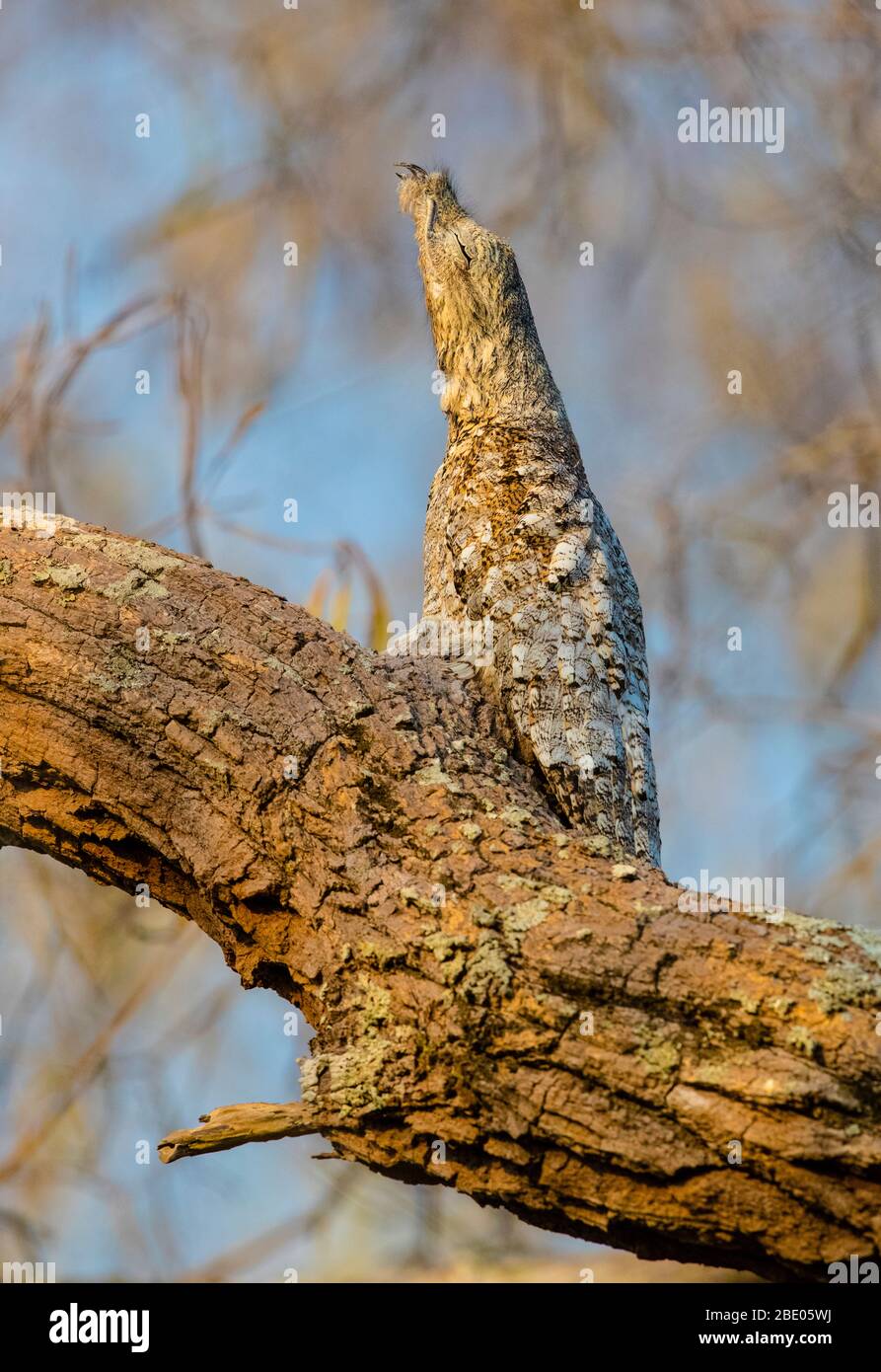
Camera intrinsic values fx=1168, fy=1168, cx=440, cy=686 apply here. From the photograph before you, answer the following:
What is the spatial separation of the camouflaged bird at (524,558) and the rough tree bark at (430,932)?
0.38 metres

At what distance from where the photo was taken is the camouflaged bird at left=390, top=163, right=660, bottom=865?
3.55m

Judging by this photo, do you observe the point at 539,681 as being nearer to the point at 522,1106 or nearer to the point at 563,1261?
the point at 522,1106

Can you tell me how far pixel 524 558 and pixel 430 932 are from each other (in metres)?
1.80

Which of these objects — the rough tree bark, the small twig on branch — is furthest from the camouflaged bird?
the small twig on branch

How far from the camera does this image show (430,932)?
8.07 ft

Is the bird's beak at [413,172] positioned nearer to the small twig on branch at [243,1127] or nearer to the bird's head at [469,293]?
the bird's head at [469,293]

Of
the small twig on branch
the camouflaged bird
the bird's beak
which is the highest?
the bird's beak

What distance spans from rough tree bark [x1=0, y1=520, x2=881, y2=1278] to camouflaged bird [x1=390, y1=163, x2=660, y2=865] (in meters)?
0.38

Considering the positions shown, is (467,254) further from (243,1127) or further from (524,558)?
(243,1127)

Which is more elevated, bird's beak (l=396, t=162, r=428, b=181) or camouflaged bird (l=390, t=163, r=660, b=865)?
bird's beak (l=396, t=162, r=428, b=181)

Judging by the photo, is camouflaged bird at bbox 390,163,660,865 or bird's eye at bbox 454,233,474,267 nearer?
camouflaged bird at bbox 390,163,660,865

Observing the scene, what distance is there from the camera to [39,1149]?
686 centimetres

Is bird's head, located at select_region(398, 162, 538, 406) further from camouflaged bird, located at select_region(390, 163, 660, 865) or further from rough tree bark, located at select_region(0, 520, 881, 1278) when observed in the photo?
rough tree bark, located at select_region(0, 520, 881, 1278)

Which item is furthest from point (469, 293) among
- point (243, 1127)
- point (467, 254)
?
point (243, 1127)
